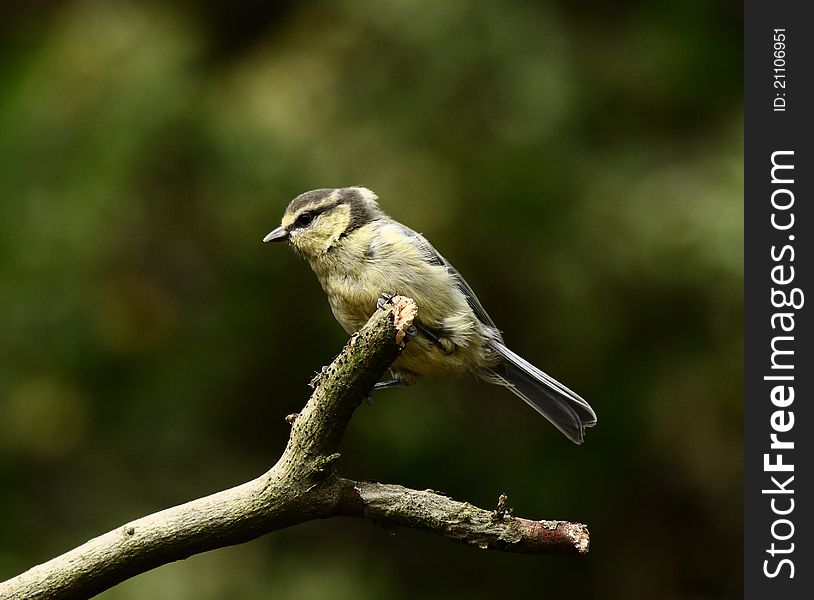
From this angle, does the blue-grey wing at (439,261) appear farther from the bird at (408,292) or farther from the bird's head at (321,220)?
the bird's head at (321,220)

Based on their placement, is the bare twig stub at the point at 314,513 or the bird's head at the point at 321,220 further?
the bird's head at the point at 321,220

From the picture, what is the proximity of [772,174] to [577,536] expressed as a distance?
1.86 m

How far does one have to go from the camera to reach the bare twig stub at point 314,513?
1.94 m

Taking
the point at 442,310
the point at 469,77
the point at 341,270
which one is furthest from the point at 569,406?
the point at 469,77

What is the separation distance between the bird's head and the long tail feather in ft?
1.81

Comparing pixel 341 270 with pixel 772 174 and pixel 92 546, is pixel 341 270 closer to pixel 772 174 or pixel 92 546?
pixel 92 546

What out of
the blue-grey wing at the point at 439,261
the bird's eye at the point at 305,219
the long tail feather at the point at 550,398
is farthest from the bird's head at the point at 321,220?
the long tail feather at the point at 550,398

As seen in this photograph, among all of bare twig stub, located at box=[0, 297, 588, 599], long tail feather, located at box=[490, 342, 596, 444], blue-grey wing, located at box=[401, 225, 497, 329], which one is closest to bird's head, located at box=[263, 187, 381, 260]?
blue-grey wing, located at box=[401, 225, 497, 329]

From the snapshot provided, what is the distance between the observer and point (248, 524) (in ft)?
6.53

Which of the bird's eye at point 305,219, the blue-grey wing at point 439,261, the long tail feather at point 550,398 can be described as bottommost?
the long tail feather at point 550,398

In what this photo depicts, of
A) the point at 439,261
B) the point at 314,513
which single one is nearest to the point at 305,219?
the point at 439,261

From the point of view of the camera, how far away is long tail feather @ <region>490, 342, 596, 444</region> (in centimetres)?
286

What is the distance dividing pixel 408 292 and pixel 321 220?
1.24 feet

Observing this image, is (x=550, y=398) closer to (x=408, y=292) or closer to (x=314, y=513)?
(x=408, y=292)
